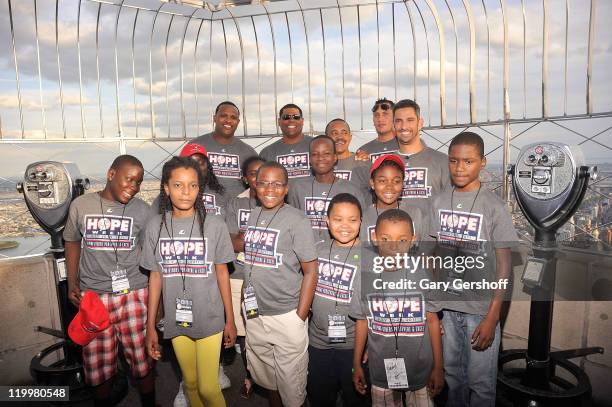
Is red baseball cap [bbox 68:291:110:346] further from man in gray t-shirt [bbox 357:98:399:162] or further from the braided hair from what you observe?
man in gray t-shirt [bbox 357:98:399:162]

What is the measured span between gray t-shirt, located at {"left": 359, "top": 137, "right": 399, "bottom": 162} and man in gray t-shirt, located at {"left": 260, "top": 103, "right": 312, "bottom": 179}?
0.65 m

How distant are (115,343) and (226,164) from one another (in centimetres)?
192

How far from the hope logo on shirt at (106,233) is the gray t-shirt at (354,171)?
1966mm

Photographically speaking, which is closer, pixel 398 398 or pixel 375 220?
pixel 398 398

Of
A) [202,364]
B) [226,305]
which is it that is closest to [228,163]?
[226,305]

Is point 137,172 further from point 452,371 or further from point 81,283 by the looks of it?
point 452,371

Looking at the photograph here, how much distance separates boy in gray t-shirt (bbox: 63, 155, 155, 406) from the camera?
280 cm

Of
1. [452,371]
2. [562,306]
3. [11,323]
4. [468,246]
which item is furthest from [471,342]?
[11,323]

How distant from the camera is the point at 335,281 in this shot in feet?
8.07

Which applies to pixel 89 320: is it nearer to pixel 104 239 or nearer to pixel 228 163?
pixel 104 239

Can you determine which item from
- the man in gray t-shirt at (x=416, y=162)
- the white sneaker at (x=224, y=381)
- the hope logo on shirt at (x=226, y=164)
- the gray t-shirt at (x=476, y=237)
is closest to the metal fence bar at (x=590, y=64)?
the man in gray t-shirt at (x=416, y=162)

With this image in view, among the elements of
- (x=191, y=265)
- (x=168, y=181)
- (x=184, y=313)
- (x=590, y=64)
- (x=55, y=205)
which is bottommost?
(x=184, y=313)

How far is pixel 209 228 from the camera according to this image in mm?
2521

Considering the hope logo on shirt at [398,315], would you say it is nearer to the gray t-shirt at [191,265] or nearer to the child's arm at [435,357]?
the child's arm at [435,357]
